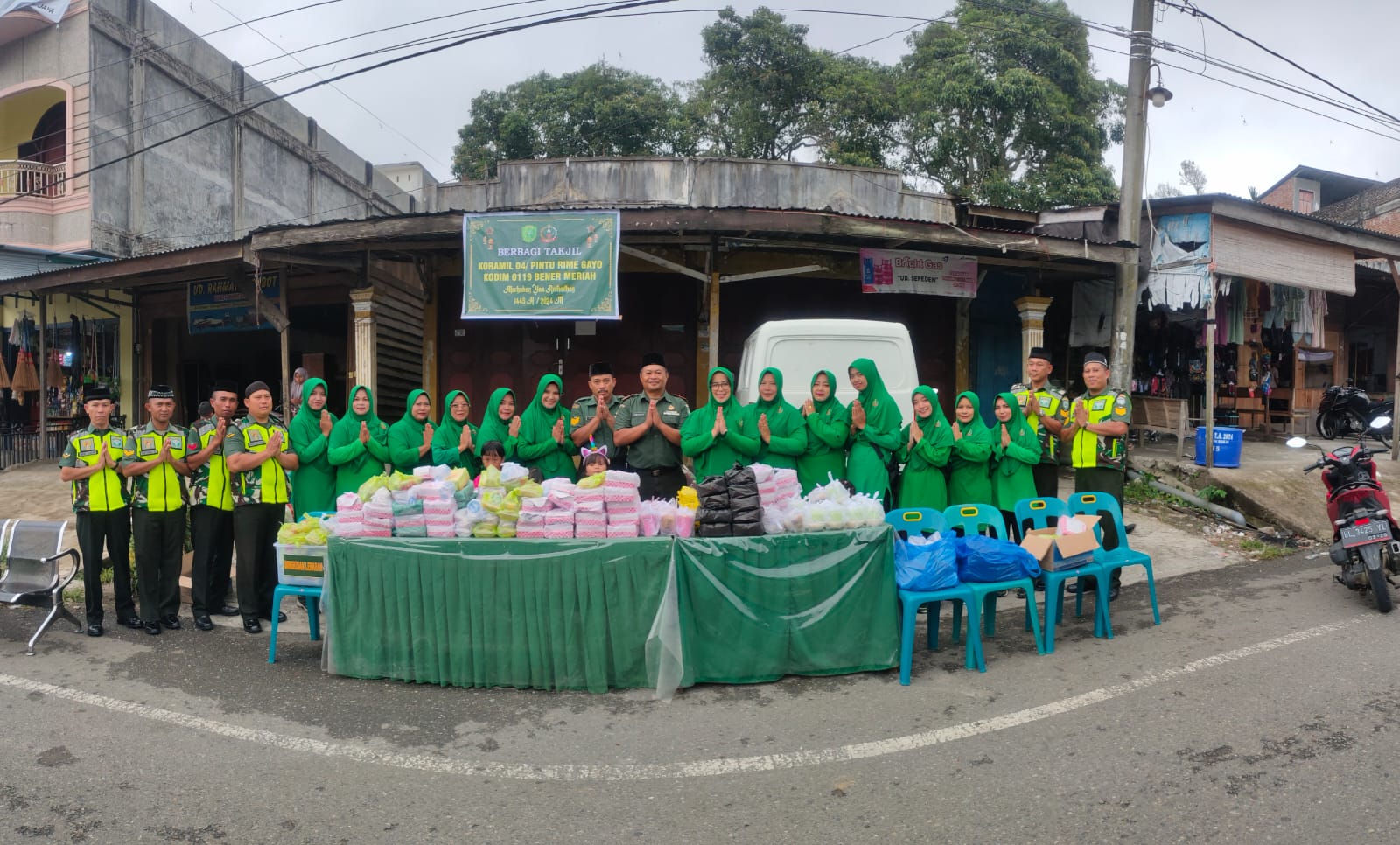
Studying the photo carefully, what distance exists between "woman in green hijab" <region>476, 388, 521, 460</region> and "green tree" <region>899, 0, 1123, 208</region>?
19.9 meters

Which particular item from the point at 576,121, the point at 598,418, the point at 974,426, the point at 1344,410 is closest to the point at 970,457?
the point at 974,426

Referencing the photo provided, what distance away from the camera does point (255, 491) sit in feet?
18.5

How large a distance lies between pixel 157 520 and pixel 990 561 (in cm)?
528

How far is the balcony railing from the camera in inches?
601

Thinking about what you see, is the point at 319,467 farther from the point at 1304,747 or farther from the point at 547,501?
the point at 1304,747

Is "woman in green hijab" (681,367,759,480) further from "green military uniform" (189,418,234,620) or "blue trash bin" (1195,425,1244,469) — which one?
"blue trash bin" (1195,425,1244,469)

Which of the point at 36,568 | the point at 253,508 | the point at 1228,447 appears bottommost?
the point at 36,568

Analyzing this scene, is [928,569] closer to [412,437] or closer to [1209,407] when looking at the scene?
[412,437]

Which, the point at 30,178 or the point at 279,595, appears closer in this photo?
the point at 279,595

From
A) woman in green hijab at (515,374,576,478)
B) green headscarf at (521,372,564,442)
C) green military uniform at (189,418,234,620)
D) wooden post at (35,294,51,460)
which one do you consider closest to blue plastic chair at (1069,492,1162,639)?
woman in green hijab at (515,374,576,478)

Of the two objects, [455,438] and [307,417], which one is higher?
[307,417]

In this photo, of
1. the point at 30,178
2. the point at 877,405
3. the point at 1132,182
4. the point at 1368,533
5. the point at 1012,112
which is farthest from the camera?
the point at 1012,112

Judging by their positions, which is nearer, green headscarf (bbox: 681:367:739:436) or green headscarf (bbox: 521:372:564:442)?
green headscarf (bbox: 681:367:739:436)

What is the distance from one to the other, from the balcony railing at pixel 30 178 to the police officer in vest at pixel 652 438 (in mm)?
14651
